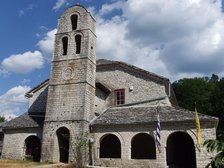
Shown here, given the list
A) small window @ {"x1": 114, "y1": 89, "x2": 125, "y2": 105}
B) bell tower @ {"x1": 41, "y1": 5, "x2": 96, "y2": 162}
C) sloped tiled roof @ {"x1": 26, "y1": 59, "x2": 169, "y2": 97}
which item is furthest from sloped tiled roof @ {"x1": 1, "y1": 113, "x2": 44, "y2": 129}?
small window @ {"x1": 114, "y1": 89, "x2": 125, "y2": 105}

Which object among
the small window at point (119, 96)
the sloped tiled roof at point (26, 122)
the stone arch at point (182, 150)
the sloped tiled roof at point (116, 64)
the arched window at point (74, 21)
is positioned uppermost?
the arched window at point (74, 21)

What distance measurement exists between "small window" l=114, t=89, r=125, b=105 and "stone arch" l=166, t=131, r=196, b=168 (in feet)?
17.0

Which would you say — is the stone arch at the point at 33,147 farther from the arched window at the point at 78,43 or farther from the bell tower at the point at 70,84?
the arched window at the point at 78,43

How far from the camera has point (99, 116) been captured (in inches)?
894

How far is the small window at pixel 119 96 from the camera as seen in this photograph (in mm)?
25377

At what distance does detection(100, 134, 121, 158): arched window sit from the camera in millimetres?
23969

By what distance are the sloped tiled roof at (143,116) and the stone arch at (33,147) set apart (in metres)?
6.20

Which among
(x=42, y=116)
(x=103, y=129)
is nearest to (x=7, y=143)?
(x=42, y=116)

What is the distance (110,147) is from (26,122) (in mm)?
7220

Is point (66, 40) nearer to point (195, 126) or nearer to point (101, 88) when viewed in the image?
point (101, 88)

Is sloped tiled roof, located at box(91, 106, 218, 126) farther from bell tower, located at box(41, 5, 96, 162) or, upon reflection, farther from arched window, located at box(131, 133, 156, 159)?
arched window, located at box(131, 133, 156, 159)

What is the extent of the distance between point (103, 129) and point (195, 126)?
6428 mm

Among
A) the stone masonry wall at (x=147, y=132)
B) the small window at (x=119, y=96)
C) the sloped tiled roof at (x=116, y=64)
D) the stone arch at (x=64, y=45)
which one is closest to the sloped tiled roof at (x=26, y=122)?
the sloped tiled roof at (x=116, y=64)

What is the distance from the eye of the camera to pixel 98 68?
90.3ft
